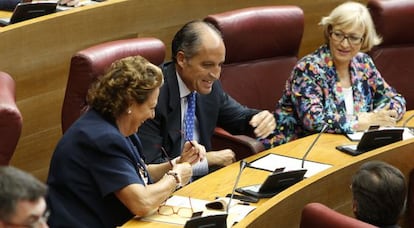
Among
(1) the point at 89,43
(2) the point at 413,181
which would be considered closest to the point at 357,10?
(2) the point at 413,181

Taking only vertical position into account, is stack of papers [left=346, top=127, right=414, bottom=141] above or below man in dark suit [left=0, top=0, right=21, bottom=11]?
below

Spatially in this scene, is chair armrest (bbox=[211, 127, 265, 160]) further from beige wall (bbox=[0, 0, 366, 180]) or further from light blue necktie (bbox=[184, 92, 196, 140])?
beige wall (bbox=[0, 0, 366, 180])

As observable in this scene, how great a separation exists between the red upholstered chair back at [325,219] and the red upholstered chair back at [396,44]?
6.49 ft

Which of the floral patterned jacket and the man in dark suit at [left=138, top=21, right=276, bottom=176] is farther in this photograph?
the floral patterned jacket

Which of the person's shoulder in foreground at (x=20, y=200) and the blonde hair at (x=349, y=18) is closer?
the person's shoulder in foreground at (x=20, y=200)

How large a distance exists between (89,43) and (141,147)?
3.36ft

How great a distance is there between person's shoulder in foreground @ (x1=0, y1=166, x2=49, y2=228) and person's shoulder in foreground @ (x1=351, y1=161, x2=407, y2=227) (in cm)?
91

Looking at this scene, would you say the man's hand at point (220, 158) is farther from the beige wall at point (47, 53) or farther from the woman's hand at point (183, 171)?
the beige wall at point (47, 53)

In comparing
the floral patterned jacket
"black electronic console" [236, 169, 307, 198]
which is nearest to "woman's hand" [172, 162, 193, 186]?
"black electronic console" [236, 169, 307, 198]

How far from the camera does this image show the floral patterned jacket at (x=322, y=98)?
3.37 meters

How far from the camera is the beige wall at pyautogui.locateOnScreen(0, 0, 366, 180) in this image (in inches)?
137

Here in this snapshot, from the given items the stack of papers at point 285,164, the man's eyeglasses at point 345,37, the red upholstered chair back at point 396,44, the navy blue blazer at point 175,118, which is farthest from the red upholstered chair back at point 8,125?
the red upholstered chair back at point 396,44

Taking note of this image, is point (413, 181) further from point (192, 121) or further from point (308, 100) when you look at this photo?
point (192, 121)

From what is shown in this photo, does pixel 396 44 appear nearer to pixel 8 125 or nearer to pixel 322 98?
pixel 322 98
